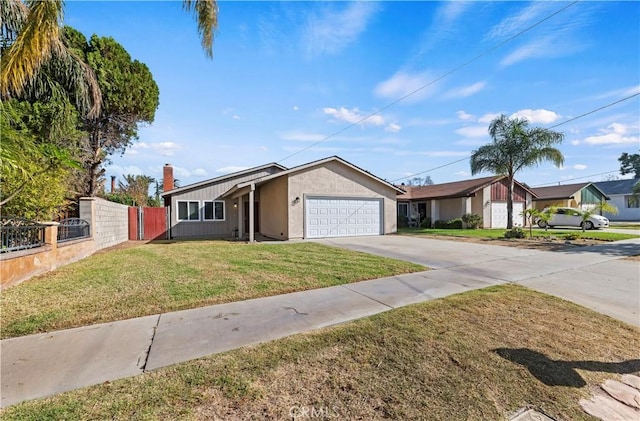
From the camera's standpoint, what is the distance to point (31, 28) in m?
5.20

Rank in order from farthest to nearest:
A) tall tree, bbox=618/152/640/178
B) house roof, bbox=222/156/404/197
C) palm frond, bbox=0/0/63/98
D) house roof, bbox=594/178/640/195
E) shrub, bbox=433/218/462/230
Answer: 1. tall tree, bbox=618/152/640/178
2. house roof, bbox=594/178/640/195
3. shrub, bbox=433/218/462/230
4. house roof, bbox=222/156/404/197
5. palm frond, bbox=0/0/63/98

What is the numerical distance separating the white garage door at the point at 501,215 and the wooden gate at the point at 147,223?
2513cm

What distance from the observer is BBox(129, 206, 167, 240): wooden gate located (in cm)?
1684

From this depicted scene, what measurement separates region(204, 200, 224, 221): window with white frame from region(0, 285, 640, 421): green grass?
16343mm

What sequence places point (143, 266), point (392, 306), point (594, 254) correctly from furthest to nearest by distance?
1. point (594, 254)
2. point (143, 266)
3. point (392, 306)

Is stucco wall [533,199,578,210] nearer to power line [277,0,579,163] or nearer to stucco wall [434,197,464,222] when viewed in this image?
stucco wall [434,197,464,222]

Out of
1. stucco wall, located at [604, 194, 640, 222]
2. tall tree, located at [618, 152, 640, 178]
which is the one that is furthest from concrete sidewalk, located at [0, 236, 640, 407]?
tall tree, located at [618, 152, 640, 178]

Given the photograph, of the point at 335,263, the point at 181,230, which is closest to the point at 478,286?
the point at 335,263

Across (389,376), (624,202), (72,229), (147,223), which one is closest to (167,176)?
(147,223)

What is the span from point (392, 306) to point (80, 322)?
4.68 metres

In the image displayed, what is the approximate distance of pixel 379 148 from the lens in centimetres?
2427

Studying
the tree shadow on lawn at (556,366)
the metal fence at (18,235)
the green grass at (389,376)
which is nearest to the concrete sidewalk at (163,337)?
the green grass at (389,376)

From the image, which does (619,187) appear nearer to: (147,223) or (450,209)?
(450,209)

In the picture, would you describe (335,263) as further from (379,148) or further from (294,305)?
(379,148)
